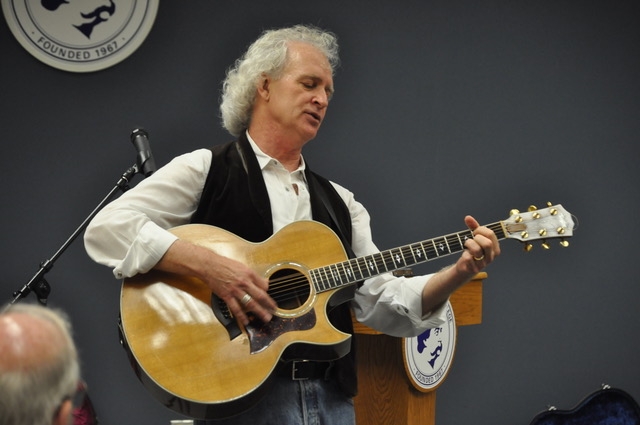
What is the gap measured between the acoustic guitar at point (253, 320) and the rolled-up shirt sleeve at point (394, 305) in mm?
134

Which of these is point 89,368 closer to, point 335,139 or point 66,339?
point 335,139

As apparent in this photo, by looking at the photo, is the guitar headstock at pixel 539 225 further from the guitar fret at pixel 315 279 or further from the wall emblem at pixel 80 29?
the wall emblem at pixel 80 29

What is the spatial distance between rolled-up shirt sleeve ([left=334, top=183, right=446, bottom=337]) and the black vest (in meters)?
0.10

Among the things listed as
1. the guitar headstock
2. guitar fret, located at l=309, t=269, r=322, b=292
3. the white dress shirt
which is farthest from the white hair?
the guitar headstock

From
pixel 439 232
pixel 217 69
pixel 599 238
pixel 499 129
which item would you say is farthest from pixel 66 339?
pixel 599 238

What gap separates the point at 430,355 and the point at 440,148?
1.52 m

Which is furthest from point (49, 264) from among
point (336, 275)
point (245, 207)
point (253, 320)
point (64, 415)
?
point (64, 415)

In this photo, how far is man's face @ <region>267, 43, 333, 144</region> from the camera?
2420mm

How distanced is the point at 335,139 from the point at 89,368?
1589 mm

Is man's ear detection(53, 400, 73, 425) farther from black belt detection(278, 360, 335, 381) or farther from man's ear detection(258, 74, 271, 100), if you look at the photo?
man's ear detection(258, 74, 271, 100)

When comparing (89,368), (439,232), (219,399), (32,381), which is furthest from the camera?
(439,232)

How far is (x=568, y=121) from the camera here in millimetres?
4465

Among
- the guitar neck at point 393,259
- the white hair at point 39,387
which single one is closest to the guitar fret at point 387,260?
the guitar neck at point 393,259

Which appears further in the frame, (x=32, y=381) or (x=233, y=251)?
(x=233, y=251)
